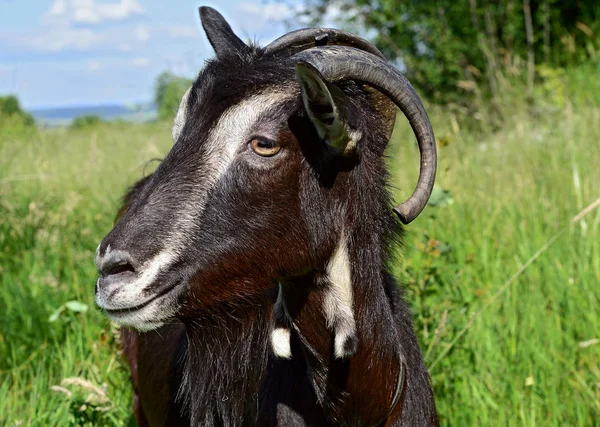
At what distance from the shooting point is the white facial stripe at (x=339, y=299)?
262 centimetres

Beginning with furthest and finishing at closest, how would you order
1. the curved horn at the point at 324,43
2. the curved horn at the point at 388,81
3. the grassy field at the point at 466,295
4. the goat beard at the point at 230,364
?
the grassy field at the point at 466,295 < the curved horn at the point at 324,43 < the goat beard at the point at 230,364 < the curved horn at the point at 388,81

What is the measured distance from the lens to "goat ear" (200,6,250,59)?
2.91 meters

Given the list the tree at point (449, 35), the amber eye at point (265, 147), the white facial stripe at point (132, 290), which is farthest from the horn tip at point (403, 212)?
the tree at point (449, 35)

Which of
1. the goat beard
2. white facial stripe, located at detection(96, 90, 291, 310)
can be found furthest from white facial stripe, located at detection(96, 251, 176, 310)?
the goat beard

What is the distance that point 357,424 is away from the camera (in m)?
2.72

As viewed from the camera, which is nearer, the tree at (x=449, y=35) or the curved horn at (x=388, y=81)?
the curved horn at (x=388, y=81)

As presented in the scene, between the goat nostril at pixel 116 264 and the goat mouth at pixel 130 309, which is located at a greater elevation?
the goat nostril at pixel 116 264

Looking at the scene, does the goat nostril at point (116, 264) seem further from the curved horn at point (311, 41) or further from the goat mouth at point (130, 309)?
the curved horn at point (311, 41)

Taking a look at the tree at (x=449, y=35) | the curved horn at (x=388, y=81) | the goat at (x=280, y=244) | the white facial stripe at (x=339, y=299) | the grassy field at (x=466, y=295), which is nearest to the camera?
the goat at (x=280, y=244)

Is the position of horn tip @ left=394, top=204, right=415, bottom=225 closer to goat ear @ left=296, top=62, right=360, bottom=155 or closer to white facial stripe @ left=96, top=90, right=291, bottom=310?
goat ear @ left=296, top=62, right=360, bottom=155

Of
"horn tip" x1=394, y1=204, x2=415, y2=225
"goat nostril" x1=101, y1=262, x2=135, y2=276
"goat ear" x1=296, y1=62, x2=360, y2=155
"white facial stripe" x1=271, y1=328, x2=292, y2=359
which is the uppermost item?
"goat ear" x1=296, y1=62, x2=360, y2=155

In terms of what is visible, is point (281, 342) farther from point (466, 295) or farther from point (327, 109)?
point (466, 295)

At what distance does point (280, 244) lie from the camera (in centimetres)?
252

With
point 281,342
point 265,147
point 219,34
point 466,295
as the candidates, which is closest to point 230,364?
point 281,342
